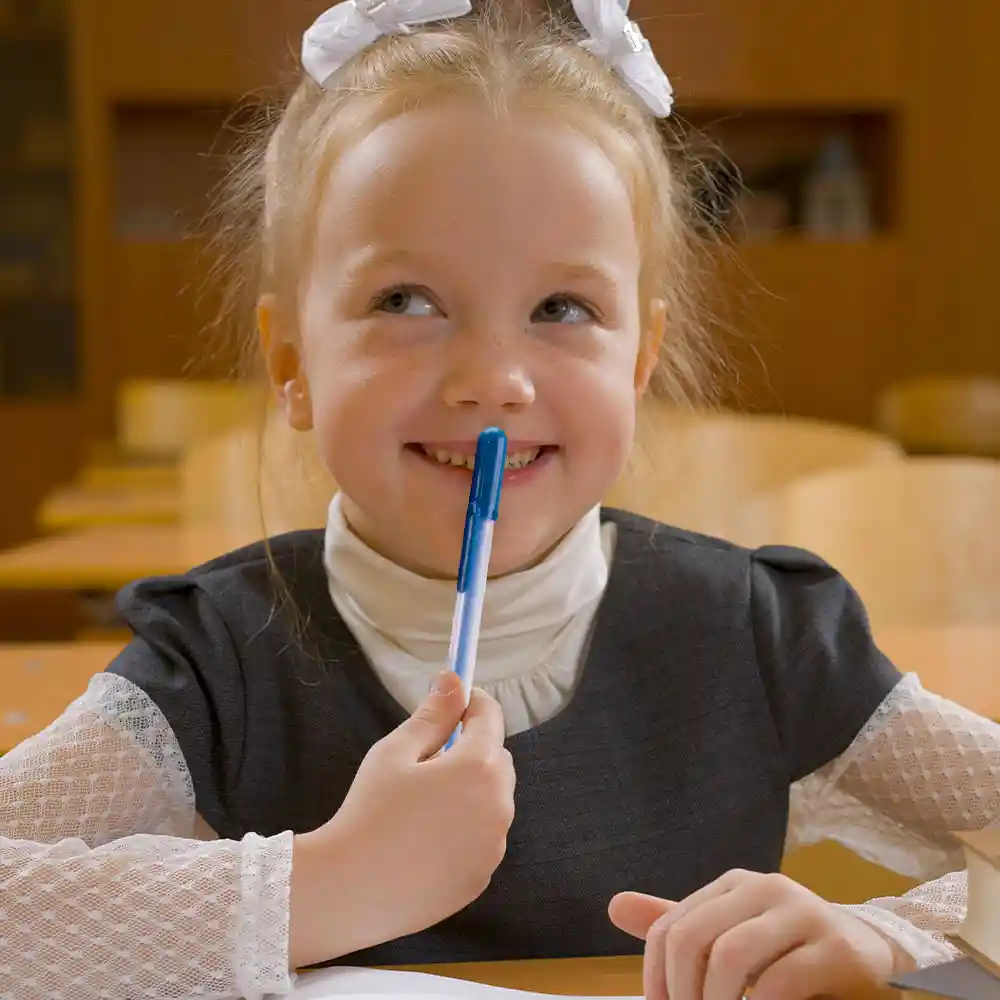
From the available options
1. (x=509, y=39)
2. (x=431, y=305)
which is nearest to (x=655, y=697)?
(x=431, y=305)

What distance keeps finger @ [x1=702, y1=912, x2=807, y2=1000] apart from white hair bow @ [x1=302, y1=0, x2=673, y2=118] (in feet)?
1.70

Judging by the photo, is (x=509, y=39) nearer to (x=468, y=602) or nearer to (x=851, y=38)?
(x=468, y=602)

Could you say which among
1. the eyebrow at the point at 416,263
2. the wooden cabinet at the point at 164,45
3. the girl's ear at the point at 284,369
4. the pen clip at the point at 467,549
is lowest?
the pen clip at the point at 467,549

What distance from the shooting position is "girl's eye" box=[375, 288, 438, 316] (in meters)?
0.80

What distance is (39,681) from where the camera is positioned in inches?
44.8

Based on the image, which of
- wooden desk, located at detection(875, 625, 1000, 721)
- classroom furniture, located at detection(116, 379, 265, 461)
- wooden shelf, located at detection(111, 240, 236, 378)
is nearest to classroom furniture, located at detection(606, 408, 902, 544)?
wooden desk, located at detection(875, 625, 1000, 721)

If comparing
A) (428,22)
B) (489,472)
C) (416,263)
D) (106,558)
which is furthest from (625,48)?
(106,558)

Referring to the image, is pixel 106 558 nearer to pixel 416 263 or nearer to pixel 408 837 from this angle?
pixel 416 263

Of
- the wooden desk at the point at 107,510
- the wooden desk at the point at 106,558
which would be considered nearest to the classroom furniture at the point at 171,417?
the wooden desk at the point at 107,510

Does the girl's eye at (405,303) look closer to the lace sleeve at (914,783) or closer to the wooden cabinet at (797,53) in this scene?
the lace sleeve at (914,783)

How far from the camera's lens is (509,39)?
0.90 metres

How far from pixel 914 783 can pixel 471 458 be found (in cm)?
31

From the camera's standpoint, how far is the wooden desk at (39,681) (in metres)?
1.00

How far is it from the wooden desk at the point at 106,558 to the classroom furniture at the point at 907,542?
2.21 feet
